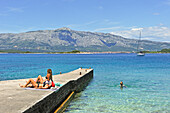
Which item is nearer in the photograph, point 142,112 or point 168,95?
point 142,112

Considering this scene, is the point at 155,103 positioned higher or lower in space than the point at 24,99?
lower

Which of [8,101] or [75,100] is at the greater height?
[8,101]

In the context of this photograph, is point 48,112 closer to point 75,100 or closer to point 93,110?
point 93,110

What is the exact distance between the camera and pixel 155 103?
20.4m

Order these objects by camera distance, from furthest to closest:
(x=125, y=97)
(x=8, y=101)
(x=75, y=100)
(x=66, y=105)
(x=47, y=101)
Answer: (x=125, y=97)
(x=75, y=100)
(x=66, y=105)
(x=47, y=101)
(x=8, y=101)

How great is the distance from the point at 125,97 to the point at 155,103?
3677 mm

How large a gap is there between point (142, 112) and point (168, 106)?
3.58 metres

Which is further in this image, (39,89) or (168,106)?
(168,106)

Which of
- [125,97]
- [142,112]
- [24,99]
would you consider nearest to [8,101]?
[24,99]

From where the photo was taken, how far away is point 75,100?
71.0 feet

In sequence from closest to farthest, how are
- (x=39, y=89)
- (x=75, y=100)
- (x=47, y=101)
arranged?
1. (x=47, y=101)
2. (x=39, y=89)
3. (x=75, y=100)

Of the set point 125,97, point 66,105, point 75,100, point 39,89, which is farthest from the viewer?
point 125,97

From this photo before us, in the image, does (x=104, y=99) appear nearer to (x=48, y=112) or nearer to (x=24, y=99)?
(x=48, y=112)

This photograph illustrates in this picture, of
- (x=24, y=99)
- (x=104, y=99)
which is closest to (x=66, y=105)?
(x=104, y=99)
